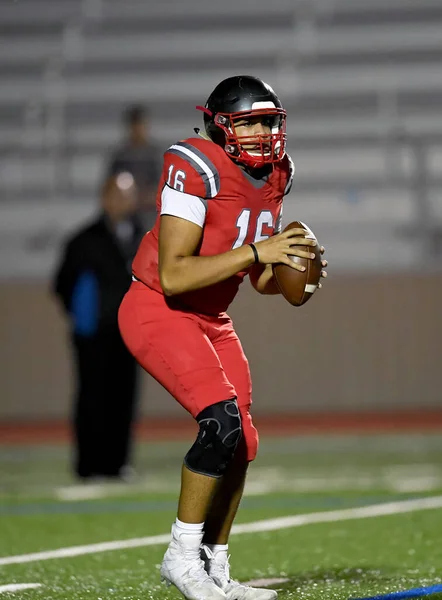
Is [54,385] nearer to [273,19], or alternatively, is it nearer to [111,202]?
[111,202]

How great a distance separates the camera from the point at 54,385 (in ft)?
34.2

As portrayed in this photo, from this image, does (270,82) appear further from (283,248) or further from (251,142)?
(283,248)

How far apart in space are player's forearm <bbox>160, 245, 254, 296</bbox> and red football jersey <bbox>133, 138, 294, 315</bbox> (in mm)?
132

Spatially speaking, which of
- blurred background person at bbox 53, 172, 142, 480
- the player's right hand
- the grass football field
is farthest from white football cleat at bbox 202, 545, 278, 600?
blurred background person at bbox 53, 172, 142, 480

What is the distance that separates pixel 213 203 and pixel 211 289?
27 centimetres

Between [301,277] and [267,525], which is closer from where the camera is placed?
[301,277]

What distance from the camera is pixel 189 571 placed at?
350 centimetres

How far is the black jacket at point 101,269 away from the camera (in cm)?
721

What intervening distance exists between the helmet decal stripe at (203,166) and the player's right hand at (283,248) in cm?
23

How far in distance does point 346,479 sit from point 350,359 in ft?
12.0

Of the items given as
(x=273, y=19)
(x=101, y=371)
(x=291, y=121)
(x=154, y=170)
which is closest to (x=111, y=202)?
(x=101, y=371)

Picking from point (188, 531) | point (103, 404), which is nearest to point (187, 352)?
point (188, 531)

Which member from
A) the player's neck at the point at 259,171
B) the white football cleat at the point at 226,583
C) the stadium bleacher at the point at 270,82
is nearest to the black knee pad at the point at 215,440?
the white football cleat at the point at 226,583

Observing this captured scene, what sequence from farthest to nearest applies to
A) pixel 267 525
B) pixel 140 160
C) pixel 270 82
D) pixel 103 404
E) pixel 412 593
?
pixel 270 82 < pixel 140 160 < pixel 103 404 < pixel 267 525 < pixel 412 593
